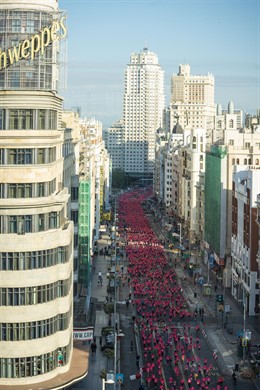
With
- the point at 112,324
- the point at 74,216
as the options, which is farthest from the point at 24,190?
the point at 112,324

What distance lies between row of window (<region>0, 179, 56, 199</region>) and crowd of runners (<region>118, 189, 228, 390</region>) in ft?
61.6

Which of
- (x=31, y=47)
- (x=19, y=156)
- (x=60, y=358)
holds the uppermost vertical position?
(x=31, y=47)

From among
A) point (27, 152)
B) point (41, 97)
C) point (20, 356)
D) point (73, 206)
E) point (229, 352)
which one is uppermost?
point (41, 97)

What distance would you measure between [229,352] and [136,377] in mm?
13038

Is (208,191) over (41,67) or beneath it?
beneath

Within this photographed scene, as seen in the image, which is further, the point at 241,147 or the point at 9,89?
the point at 241,147

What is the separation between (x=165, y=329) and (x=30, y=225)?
34594mm

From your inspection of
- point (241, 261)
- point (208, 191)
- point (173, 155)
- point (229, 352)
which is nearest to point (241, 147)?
point (208, 191)

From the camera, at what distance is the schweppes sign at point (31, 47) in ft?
165

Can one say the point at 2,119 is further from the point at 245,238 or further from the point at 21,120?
the point at 245,238

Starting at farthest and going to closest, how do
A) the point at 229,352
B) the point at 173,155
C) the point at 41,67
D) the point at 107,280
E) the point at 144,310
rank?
the point at 173,155 < the point at 107,280 < the point at 144,310 < the point at 229,352 < the point at 41,67

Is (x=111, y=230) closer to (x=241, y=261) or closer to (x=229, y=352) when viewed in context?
(x=241, y=261)

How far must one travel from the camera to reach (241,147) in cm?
11362

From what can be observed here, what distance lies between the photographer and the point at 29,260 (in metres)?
50.1
